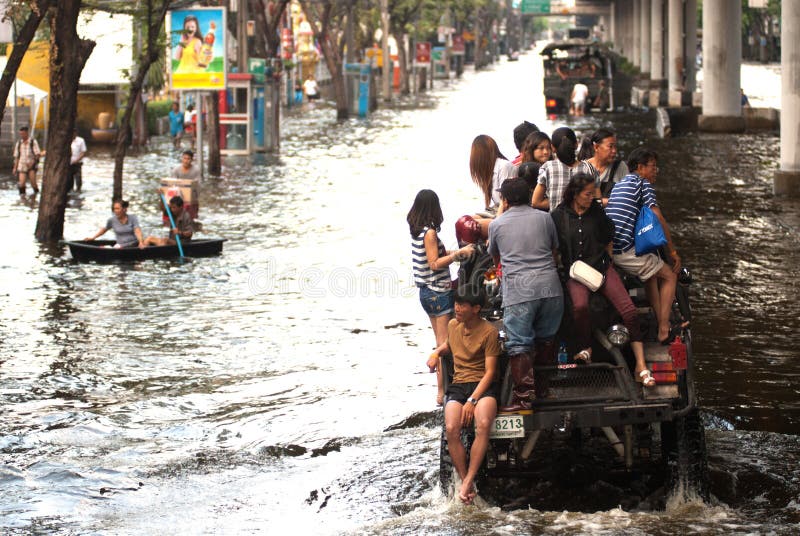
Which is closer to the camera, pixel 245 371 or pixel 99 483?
pixel 99 483

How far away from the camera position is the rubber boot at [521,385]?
25.4ft

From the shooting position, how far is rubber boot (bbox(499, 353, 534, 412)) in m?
Result: 7.73

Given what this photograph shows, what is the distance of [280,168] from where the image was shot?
33.5m

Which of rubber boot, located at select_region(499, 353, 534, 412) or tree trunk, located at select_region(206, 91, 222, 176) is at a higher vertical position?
tree trunk, located at select_region(206, 91, 222, 176)

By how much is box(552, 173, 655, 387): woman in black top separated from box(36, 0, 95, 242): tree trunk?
14.0m

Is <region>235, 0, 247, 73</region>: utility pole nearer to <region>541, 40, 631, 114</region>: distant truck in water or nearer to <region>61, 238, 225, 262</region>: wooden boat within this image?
<region>61, 238, 225, 262</region>: wooden boat

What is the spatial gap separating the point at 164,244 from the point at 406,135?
25012 mm

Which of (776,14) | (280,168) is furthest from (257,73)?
(776,14)

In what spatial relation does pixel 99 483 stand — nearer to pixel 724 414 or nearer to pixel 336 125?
pixel 724 414

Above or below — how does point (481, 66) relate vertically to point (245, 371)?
above

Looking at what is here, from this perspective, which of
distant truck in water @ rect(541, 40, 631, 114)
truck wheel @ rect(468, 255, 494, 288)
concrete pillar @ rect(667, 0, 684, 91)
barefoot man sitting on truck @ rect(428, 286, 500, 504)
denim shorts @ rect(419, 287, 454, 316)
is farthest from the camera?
concrete pillar @ rect(667, 0, 684, 91)

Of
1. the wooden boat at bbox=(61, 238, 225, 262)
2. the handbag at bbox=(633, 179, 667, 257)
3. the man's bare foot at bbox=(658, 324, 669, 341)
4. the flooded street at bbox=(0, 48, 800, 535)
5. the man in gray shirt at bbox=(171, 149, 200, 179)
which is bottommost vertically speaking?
the flooded street at bbox=(0, 48, 800, 535)

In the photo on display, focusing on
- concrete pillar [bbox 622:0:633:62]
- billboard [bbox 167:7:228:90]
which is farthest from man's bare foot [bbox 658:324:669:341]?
concrete pillar [bbox 622:0:633:62]

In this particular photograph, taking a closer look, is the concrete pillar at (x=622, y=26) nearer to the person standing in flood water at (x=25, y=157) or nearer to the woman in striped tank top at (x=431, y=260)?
the person standing in flood water at (x=25, y=157)
